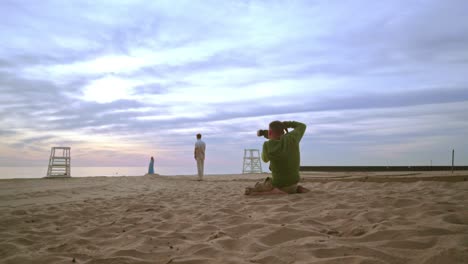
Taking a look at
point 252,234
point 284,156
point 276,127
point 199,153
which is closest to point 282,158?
point 284,156

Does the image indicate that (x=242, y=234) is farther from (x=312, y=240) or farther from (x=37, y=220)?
(x=37, y=220)

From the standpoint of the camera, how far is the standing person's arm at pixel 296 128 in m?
4.91

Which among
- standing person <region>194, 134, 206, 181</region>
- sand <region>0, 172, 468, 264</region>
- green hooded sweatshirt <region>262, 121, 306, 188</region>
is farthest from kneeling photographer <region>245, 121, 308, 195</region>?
standing person <region>194, 134, 206, 181</region>

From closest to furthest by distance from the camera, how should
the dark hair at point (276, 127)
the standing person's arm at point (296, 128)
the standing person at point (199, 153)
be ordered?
the standing person's arm at point (296, 128), the dark hair at point (276, 127), the standing person at point (199, 153)

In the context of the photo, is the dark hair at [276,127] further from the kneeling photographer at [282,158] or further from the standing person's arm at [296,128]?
the standing person's arm at [296,128]

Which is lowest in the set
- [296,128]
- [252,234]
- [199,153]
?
[252,234]

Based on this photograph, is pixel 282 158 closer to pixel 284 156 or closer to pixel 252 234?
pixel 284 156

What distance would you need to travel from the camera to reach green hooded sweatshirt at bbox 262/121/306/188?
4777 mm

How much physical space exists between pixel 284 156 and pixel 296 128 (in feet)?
1.95

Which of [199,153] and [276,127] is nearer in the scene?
[276,127]

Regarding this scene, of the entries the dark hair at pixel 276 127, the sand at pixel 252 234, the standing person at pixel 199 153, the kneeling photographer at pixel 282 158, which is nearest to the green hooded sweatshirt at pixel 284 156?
the kneeling photographer at pixel 282 158

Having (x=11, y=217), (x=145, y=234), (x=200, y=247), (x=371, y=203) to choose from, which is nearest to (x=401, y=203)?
(x=371, y=203)

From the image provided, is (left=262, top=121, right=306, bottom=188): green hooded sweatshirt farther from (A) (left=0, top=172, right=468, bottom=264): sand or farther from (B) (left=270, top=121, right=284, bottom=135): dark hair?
(A) (left=0, top=172, right=468, bottom=264): sand

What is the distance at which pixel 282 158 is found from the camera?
4.80 meters
